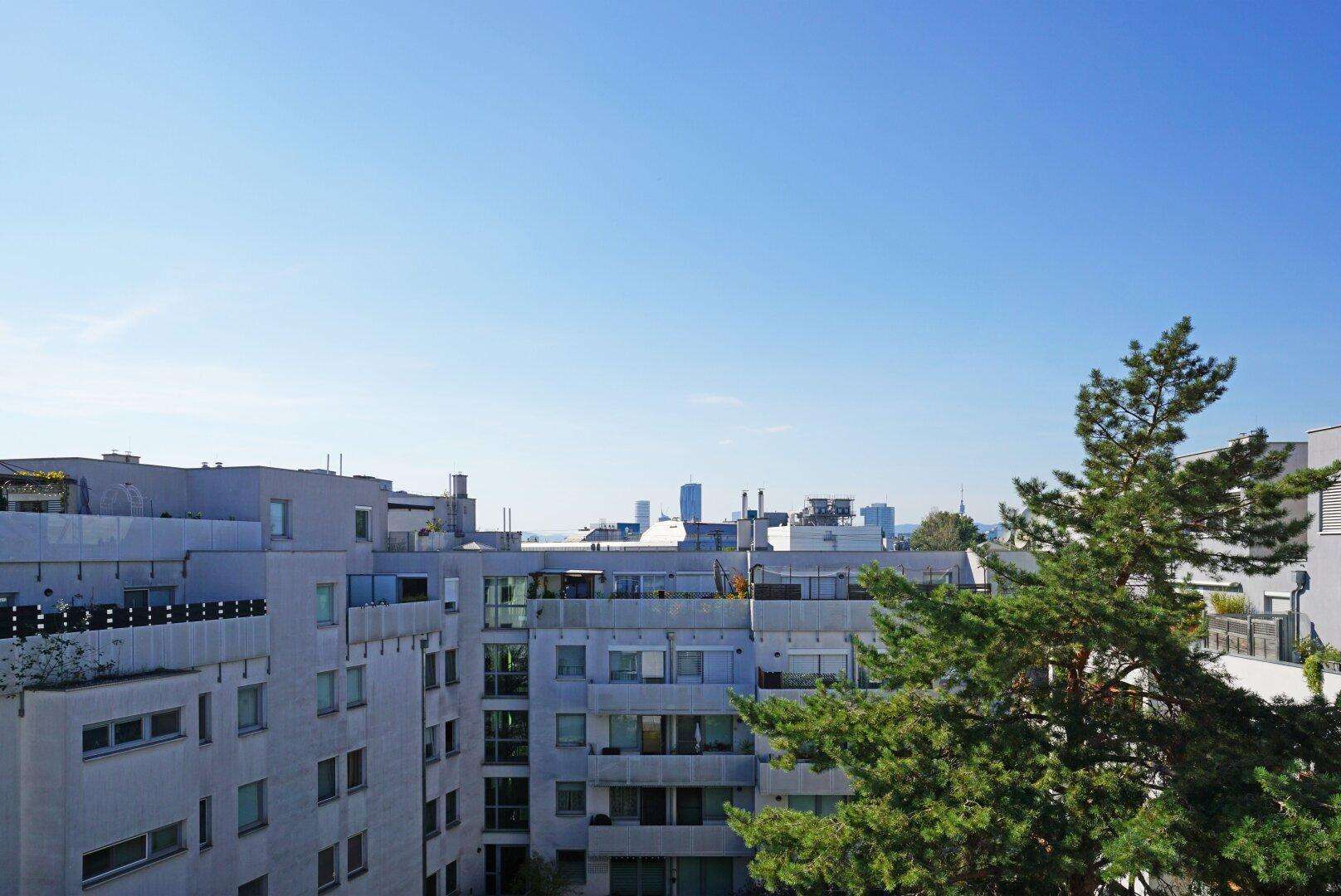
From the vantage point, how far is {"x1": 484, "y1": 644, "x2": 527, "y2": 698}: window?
3831 centimetres

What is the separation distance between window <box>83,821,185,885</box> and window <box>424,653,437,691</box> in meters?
13.2

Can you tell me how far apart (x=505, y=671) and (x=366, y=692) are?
827 centimetres

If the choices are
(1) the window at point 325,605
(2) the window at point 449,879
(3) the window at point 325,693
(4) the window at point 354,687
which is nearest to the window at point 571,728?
(2) the window at point 449,879

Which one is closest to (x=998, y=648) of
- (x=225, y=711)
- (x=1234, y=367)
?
(x=1234, y=367)

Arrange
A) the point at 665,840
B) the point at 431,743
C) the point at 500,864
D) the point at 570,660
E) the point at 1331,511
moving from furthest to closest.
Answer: the point at 570,660 → the point at 500,864 → the point at 665,840 → the point at 431,743 → the point at 1331,511

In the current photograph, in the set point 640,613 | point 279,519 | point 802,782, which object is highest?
point 279,519

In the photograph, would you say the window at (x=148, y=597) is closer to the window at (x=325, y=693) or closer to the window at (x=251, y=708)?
the window at (x=251, y=708)

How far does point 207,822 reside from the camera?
23688 millimetres

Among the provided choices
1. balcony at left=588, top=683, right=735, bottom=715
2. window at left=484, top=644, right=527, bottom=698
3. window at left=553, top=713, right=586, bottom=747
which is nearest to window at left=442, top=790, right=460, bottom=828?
window at left=484, top=644, right=527, bottom=698

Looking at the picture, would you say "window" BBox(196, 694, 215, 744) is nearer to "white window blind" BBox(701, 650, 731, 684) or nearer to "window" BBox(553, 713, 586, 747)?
"window" BBox(553, 713, 586, 747)

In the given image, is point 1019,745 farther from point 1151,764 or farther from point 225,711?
point 225,711

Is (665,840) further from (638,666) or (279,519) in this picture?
(279,519)

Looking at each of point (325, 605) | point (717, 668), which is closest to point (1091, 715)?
point (717, 668)

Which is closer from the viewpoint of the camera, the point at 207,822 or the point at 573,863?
the point at 207,822
